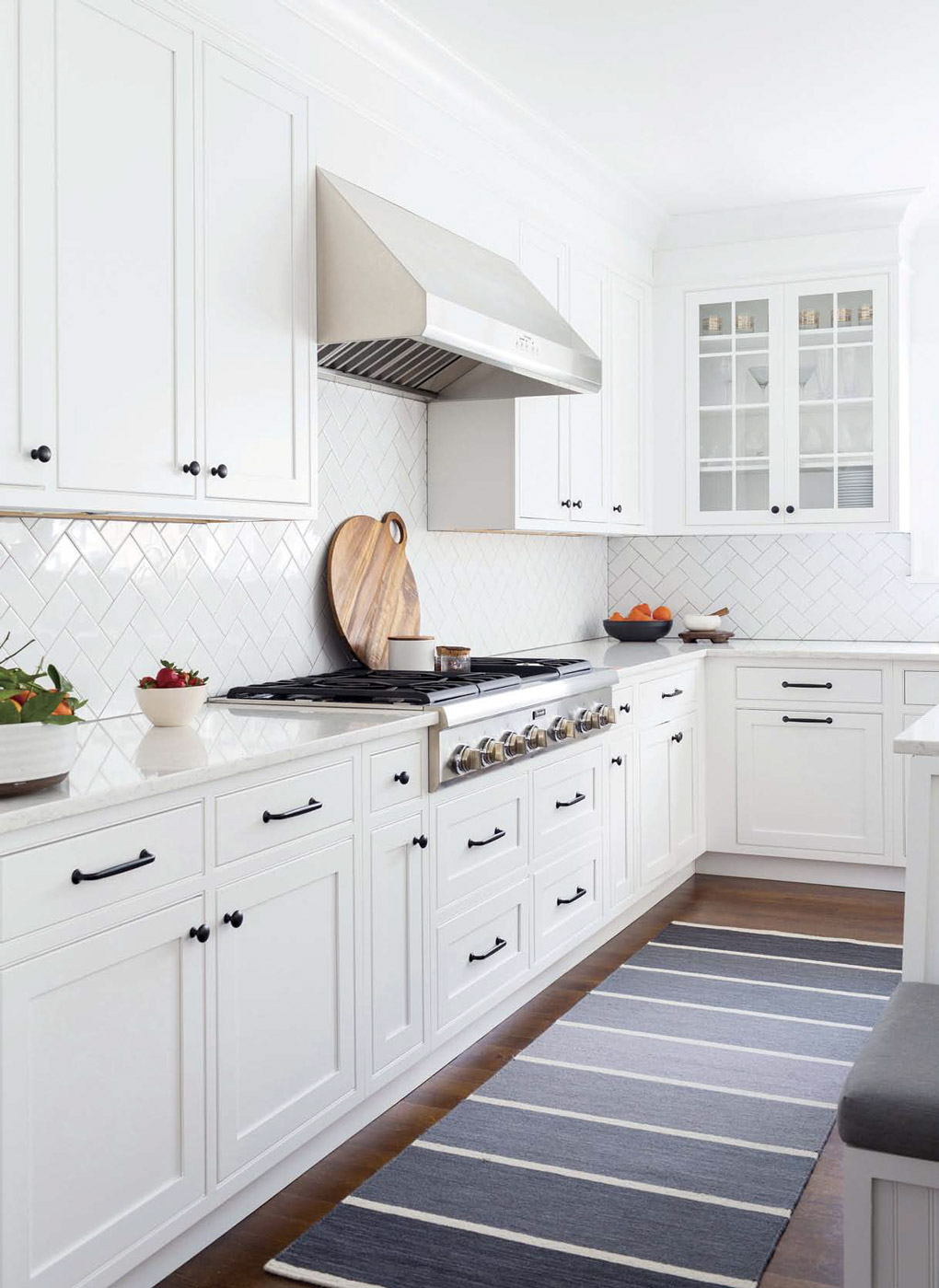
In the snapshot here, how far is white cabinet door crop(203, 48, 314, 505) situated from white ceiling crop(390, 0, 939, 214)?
0.64 meters

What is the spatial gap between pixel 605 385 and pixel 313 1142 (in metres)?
3.19

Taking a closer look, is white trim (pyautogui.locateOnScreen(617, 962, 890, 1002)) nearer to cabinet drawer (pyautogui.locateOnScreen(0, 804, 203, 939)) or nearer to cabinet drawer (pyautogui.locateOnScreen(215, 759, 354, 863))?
cabinet drawer (pyautogui.locateOnScreen(215, 759, 354, 863))

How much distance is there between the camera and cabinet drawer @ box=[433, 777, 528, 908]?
3.01 m

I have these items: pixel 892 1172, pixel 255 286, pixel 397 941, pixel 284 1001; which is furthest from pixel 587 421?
pixel 892 1172

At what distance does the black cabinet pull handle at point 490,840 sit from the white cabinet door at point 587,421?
162cm

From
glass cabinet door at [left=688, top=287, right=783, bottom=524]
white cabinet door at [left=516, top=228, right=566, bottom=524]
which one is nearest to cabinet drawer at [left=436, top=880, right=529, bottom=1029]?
white cabinet door at [left=516, top=228, right=566, bottom=524]

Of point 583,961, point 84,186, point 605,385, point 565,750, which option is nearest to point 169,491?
point 84,186

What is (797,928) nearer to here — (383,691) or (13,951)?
(383,691)

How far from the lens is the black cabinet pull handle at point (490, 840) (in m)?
3.13

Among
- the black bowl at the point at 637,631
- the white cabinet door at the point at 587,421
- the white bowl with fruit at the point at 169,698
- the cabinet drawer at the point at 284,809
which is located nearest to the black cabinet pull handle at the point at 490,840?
the cabinet drawer at the point at 284,809

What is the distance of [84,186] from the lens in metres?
2.28

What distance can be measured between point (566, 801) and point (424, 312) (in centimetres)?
149

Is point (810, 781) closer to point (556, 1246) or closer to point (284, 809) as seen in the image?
point (556, 1246)

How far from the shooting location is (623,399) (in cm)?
512
